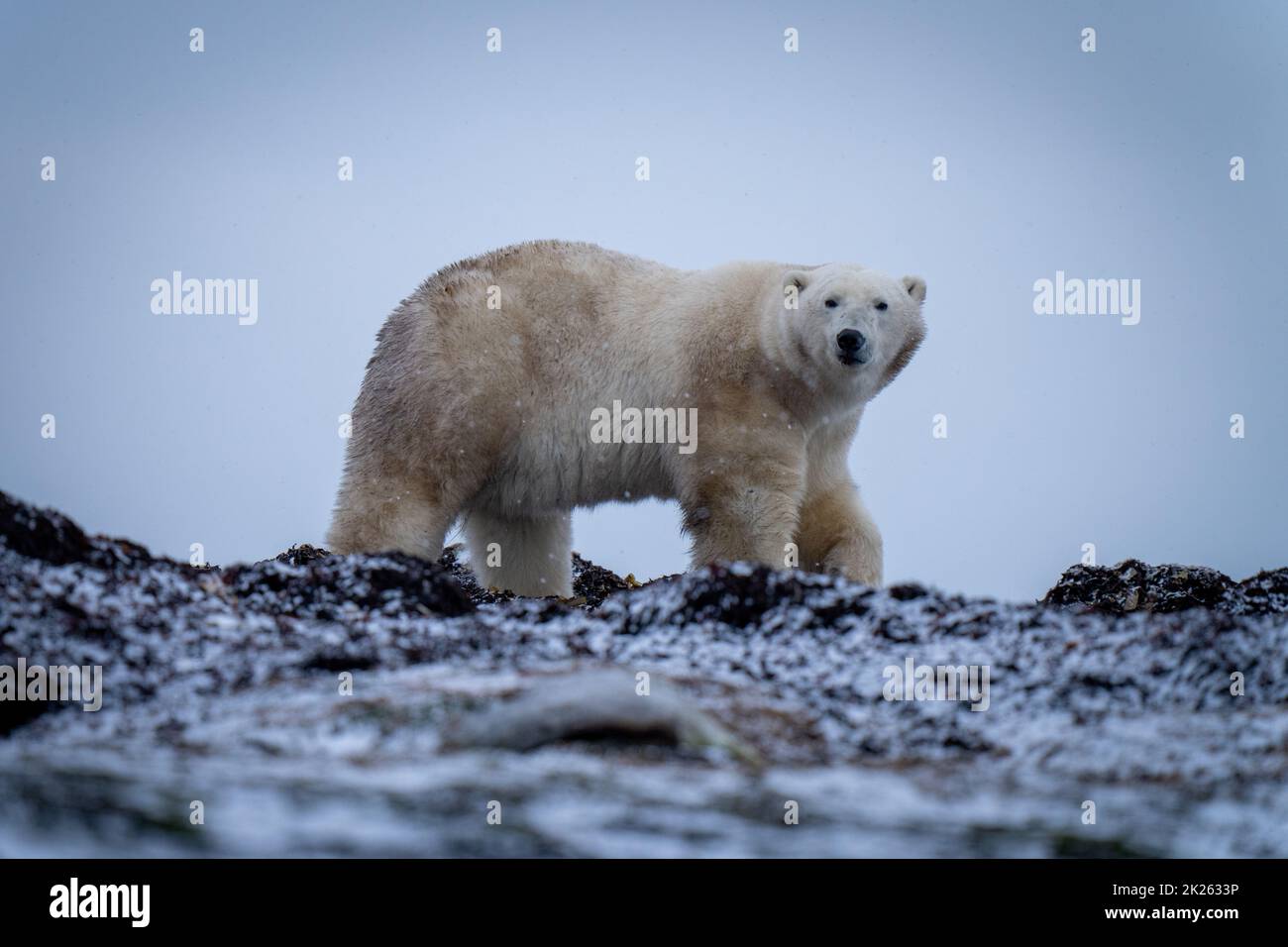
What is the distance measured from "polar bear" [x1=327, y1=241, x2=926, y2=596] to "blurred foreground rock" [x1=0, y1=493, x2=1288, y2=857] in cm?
225

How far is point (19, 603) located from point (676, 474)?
4706 millimetres

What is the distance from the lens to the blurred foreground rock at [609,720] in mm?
4156

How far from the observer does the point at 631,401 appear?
9.61 meters

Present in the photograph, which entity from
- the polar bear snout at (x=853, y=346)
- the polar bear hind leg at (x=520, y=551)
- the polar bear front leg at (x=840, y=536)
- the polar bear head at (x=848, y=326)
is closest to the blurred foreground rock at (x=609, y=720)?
the polar bear snout at (x=853, y=346)

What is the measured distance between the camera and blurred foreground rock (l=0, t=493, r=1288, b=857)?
4.16 m

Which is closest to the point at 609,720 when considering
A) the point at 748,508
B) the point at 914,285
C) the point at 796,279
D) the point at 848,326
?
the point at 748,508

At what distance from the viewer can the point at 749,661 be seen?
6.17 meters

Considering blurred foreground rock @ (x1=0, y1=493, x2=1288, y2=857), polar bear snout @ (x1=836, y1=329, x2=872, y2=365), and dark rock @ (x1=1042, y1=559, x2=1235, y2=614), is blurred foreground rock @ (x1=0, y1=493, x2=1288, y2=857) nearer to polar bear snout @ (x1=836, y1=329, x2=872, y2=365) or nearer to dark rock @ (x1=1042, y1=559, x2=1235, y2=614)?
polar bear snout @ (x1=836, y1=329, x2=872, y2=365)

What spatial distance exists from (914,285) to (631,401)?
2.10 meters

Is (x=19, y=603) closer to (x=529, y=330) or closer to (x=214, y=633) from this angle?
(x=214, y=633)

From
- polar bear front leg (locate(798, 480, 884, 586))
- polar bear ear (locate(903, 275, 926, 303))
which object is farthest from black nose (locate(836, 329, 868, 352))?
polar bear front leg (locate(798, 480, 884, 586))

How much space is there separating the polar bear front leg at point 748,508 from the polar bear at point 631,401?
0.01 m
